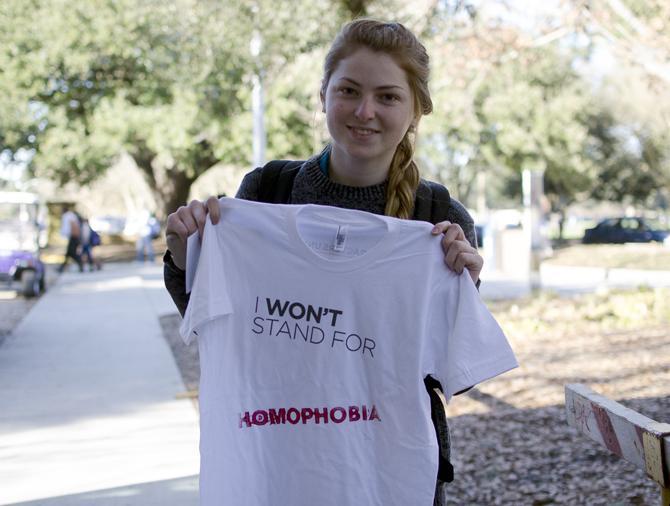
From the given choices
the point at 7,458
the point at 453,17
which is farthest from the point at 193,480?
the point at 453,17

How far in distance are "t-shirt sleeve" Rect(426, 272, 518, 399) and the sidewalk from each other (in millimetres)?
2745

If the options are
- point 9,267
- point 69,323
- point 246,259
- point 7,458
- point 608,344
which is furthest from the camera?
point 9,267

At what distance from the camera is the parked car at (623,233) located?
36.6 meters

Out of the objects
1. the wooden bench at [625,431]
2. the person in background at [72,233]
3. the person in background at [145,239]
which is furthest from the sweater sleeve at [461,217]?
the person in background at [145,239]

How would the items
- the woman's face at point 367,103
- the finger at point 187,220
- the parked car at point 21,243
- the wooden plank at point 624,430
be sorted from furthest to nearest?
the parked car at point 21,243
the finger at point 187,220
the woman's face at point 367,103
the wooden plank at point 624,430

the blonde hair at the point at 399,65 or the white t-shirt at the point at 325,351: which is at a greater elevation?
the blonde hair at the point at 399,65

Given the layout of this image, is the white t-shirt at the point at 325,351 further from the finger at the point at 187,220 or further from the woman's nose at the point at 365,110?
the woman's nose at the point at 365,110

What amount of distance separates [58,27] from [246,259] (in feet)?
81.3

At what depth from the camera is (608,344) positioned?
9031mm

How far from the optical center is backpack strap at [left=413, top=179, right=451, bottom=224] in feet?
7.57

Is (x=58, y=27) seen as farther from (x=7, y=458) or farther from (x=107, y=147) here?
(x=7, y=458)

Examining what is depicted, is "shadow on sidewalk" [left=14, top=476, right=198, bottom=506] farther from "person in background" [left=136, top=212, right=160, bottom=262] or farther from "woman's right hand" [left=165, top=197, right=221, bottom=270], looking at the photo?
"person in background" [left=136, top=212, right=160, bottom=262]

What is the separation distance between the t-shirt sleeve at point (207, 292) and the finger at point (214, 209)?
42mm

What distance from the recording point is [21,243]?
16.3 m
